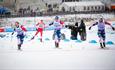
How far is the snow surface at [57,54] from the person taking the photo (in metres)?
4.49

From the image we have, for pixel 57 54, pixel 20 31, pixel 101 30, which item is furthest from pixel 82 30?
pixel 20 31

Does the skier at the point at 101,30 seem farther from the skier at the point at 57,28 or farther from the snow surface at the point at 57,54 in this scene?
the skier at the point at 57,28

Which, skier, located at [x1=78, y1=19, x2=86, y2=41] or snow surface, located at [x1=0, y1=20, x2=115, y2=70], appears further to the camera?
skier, located at [x1=78, y1=19, x2=86, y2=41]

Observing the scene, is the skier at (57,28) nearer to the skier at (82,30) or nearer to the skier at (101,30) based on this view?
the skier at (82,30)

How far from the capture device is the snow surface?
449 cm

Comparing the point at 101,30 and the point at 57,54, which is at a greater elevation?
the point at 101,30

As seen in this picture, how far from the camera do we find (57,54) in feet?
15.0

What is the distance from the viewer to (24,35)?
15.3 feet

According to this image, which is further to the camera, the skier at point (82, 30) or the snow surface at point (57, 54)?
the skier at point (82, 30)

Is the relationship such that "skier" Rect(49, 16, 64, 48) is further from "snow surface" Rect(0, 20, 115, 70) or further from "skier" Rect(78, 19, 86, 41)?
"skier" Rect(78, 19, 86, 41)

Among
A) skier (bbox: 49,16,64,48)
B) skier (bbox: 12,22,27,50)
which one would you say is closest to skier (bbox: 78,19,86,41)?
skier (bbox: 49,16,64,48)

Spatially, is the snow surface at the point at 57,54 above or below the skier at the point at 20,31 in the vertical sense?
below

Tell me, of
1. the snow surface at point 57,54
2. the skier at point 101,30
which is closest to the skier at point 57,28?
the snow surface at point 57,54

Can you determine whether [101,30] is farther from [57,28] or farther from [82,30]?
[57,28]
